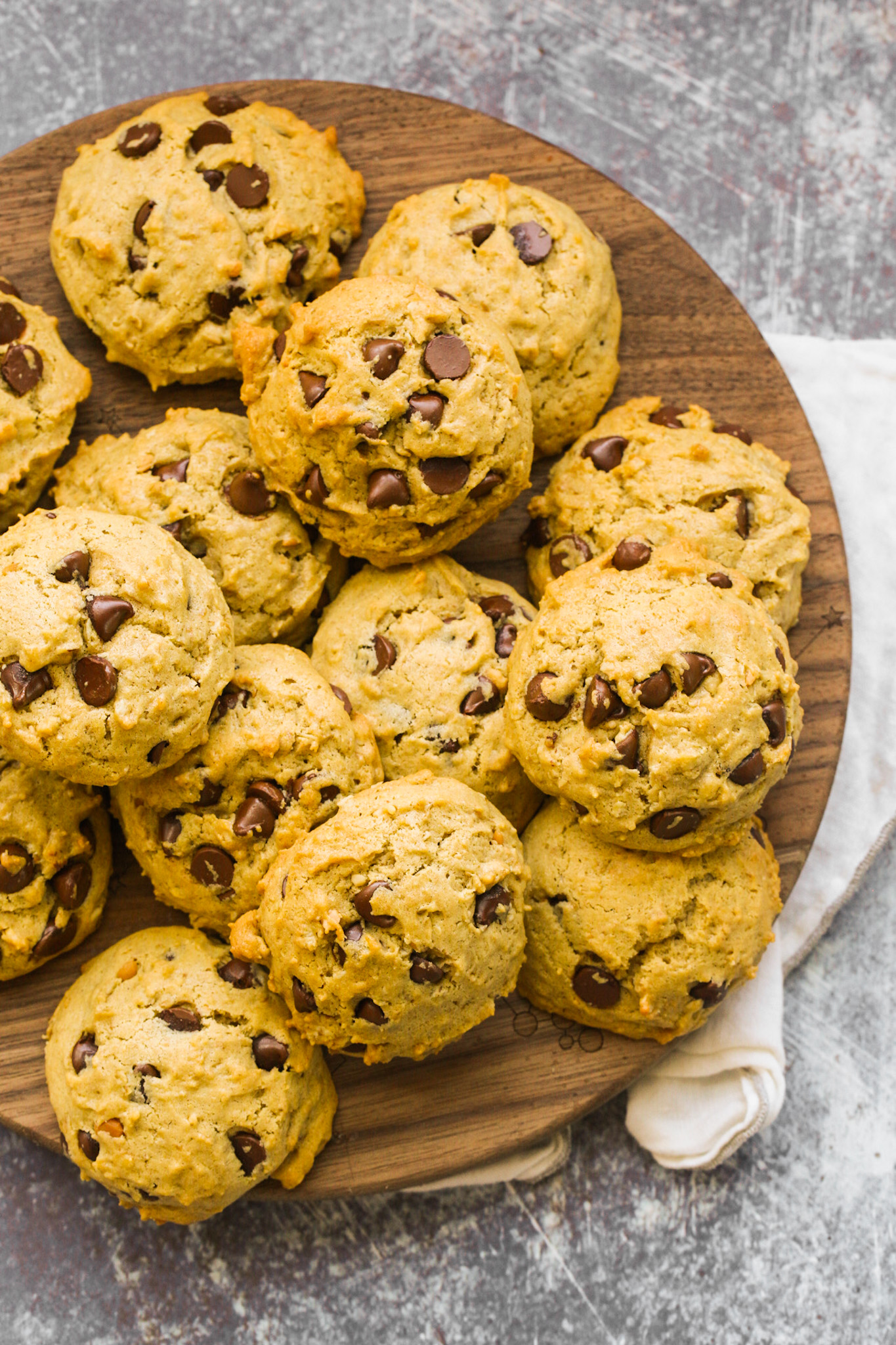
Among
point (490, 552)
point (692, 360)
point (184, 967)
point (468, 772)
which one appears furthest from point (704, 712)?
point (184, 967)

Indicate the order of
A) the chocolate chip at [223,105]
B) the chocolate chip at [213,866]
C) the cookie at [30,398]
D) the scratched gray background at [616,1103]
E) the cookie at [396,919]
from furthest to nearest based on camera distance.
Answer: the scratched gray background at [616,1103] < the chocolate chip at [223,105] < the cookie at [30,398] < the chocolate chip at [213,866] < the cookie at [396,919]

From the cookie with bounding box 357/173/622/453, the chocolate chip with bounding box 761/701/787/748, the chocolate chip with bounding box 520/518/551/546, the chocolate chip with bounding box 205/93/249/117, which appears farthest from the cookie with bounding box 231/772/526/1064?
the chocolate chip with bounding box 205/93/249/117

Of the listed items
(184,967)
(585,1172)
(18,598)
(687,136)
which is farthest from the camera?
(687,136)

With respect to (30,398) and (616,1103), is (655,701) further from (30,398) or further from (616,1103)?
(30,398)

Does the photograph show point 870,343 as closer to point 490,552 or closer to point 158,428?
point 490,552

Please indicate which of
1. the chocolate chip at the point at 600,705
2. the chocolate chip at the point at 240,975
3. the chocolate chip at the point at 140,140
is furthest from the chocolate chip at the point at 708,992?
the chocolate chip at the point at 140,140

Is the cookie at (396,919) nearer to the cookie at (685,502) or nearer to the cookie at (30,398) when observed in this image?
the cookie at (685,502)
